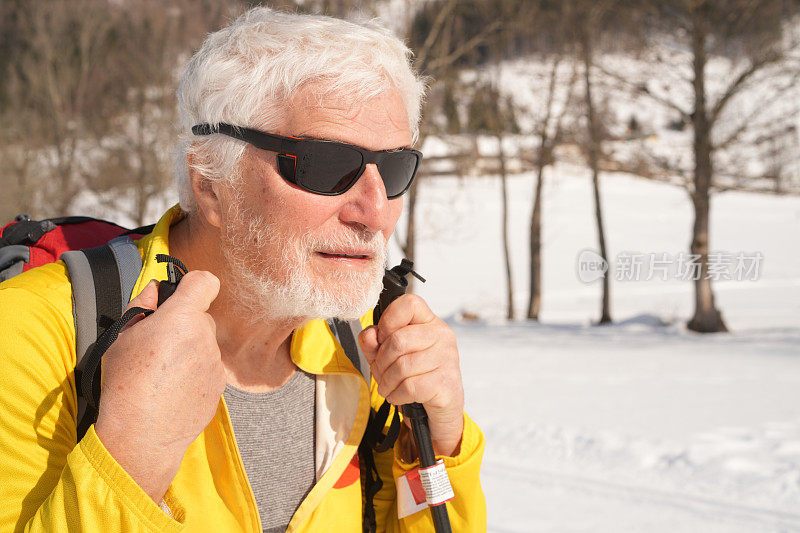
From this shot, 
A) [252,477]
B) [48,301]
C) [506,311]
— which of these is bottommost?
[506,311]

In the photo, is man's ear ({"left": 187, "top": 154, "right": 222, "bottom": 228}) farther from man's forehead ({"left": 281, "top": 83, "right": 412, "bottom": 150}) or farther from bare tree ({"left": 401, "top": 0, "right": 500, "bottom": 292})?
bare tree ({"left": 401, "top": 0, "right": 500, "bottom": 292})

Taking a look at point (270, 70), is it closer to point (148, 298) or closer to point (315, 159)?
point (315, 159)

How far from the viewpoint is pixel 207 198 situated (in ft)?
5.72

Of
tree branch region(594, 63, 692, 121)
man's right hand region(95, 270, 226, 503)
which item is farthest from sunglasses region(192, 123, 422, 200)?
tree branch region(594, 63, 692, 121)

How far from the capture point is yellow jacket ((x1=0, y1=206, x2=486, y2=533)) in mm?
1155

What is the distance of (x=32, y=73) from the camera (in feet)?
90.6

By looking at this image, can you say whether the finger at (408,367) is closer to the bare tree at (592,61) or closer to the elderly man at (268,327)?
the elderly man at (268,327)

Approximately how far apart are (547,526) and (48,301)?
3.57 metres

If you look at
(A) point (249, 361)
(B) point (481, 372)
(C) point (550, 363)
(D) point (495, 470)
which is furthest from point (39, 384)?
(C) point (550, 363)

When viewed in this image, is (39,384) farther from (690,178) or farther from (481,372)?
(690,178)

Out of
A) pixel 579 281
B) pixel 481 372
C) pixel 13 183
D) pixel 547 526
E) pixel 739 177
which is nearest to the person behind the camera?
pixel 547 526

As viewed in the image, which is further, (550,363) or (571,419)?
(550,363)

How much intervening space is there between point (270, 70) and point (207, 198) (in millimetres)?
359

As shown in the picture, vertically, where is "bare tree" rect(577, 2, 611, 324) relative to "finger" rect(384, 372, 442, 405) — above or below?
above
